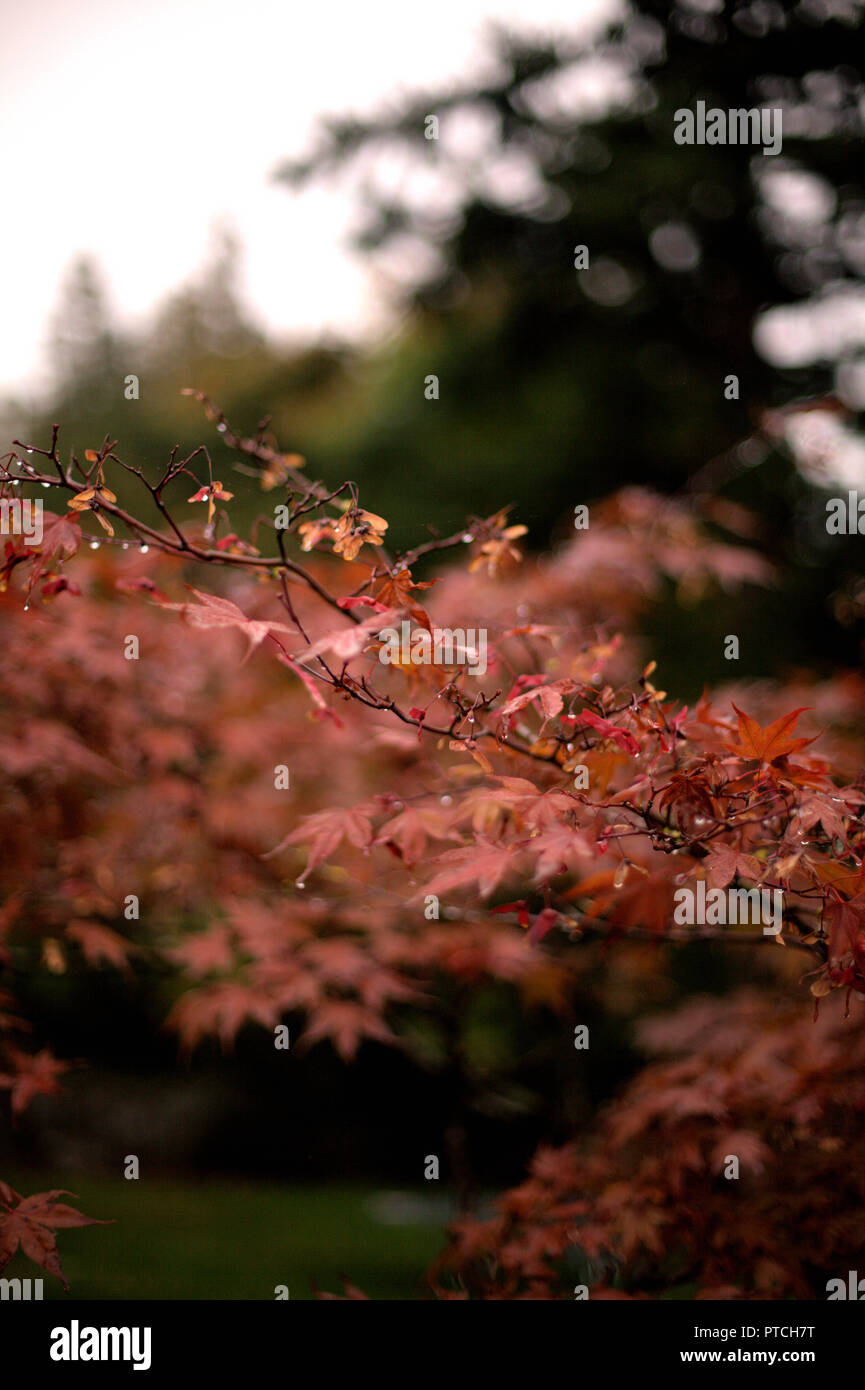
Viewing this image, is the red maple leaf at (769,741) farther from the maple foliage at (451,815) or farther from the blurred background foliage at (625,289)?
the blurred background foliage at (625,289)

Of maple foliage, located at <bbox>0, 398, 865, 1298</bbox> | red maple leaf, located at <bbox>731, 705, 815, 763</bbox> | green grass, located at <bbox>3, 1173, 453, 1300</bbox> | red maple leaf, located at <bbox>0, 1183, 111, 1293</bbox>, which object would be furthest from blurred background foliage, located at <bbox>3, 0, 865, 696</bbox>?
green grass, located at <bbox>3, 1173, 453, 1300</bbox>

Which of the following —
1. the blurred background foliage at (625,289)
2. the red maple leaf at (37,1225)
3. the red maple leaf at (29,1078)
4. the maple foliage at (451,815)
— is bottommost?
the red maple leaf at (37,1225)

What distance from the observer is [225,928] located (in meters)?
2.94

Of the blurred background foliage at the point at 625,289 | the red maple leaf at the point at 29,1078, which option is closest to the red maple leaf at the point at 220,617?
the red maple leaf at the point at 29,1078

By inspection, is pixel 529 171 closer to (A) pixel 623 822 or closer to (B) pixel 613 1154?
(A) pixel 623 822

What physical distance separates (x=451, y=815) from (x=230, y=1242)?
4569mm

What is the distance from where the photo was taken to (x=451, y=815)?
182cm

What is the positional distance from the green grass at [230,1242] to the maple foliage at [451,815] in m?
→ 1.92

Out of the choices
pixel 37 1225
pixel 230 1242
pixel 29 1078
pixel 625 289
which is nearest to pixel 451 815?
pixel 37 1225

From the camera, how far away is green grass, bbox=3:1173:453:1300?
434 centimetres

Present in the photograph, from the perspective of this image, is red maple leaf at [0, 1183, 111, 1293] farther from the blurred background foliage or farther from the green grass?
the blurred background foliage

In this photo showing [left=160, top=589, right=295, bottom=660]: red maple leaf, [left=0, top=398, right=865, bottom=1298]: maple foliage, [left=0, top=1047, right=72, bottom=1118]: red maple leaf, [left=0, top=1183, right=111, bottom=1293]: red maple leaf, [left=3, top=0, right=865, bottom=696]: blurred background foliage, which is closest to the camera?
[left=160, top=589, right=295, bottom=660]: red maple leaf

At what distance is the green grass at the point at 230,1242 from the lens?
434 cm

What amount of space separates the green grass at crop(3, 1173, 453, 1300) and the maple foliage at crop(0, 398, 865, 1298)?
75.7 inches
